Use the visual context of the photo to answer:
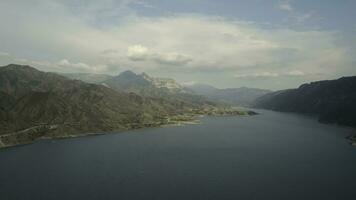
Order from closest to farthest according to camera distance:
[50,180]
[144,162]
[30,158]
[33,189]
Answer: [33,189]
[50,180]
[144,162]
[30,158]

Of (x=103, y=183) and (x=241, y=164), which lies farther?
(x=241, y=164)

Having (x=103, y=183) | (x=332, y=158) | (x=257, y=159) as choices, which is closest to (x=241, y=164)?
(x=257, y=159)


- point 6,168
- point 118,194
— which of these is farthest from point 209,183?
point 6,168

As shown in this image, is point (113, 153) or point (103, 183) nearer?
point (103, 183)

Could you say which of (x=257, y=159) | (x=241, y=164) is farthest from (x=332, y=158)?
(x=241, y=164)

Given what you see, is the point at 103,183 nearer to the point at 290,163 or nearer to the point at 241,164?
the point at 241,164

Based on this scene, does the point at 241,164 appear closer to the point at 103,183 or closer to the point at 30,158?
the point at 103,183

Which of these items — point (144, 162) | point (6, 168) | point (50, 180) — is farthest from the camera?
point (144, 162)

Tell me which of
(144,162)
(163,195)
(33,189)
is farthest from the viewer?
(144,162)

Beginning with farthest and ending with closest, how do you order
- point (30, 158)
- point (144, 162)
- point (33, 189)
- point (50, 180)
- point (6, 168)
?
1. point (30, 158)
2. point (144, 162)
3. point (6, 168)
4. point (50, 180)
5. point (33, 189)
